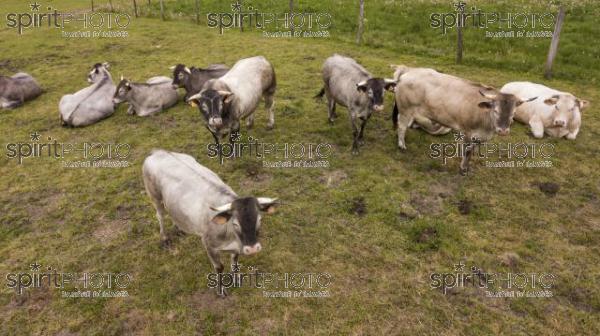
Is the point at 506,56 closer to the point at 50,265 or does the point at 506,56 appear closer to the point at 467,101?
the point at 467,101

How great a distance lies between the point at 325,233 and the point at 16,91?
13058 millimetres

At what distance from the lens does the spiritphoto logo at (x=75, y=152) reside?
34.8 feet

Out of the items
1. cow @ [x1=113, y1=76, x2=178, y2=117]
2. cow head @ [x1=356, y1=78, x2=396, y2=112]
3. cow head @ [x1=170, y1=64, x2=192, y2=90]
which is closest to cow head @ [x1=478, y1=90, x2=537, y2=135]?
cow head @ [x1=356, y1=78, x2=396, y2=112]

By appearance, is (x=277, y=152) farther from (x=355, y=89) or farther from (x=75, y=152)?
(x=75, y=152)

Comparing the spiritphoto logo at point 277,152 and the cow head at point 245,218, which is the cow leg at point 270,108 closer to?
the spiritphoto logo at point 277,152

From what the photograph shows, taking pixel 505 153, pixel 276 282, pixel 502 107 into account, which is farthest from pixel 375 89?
pixel 276 282

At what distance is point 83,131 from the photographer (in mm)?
12227

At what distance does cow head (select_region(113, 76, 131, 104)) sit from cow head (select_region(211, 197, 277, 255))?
9.14m

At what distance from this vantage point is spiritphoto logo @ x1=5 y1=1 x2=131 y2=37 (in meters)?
24.2

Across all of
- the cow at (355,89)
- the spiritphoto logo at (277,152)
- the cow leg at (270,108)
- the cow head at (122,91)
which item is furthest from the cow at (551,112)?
the cow head at (122,91)

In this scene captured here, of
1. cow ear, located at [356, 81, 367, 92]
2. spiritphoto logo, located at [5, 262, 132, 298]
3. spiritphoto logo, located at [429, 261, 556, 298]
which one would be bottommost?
spiritphoto logo, located at [5, 262, 132, 298]

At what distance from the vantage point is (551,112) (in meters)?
10.8

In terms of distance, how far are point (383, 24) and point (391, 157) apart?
13018 mm

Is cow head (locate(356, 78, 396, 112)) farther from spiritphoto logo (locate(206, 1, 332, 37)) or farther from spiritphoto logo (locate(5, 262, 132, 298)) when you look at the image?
spiritphoto logo (locate(206, 1, 332, 37))
